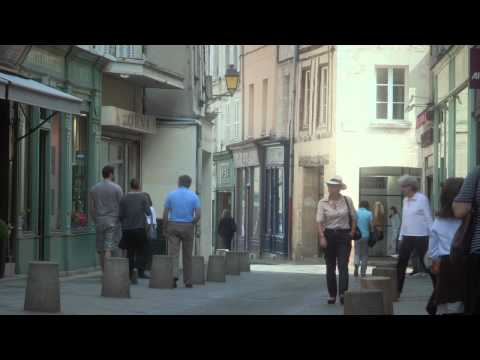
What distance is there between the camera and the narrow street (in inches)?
654

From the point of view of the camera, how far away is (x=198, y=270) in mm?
23078

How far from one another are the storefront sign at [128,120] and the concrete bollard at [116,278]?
1046 cm

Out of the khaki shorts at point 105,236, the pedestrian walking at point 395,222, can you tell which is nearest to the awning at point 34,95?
the khaki shorts at point 105,236

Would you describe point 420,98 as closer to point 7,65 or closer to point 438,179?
point 438,179

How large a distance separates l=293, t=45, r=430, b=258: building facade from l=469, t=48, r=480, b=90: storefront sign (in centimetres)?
2529

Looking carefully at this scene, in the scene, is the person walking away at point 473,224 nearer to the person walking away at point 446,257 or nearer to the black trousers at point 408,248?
the person walking away at point 446,257

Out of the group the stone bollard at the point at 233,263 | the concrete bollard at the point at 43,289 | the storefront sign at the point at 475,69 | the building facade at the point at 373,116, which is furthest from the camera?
the building facade at the point at 373,116

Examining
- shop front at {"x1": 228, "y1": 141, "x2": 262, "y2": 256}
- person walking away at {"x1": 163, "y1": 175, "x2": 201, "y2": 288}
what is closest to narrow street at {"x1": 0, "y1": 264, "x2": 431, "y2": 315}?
person walking away at {"x1": 163, "y1": 175, "x2": 201, "y2": 288}

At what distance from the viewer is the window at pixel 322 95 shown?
46.1 meters

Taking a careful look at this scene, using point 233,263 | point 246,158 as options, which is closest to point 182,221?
point 233,263

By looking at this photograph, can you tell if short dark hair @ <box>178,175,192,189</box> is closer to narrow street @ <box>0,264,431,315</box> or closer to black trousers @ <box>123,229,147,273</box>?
black trousers @ <box>123,229,147,273</box>

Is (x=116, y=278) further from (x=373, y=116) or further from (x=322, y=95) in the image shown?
(x=322, y=95)
